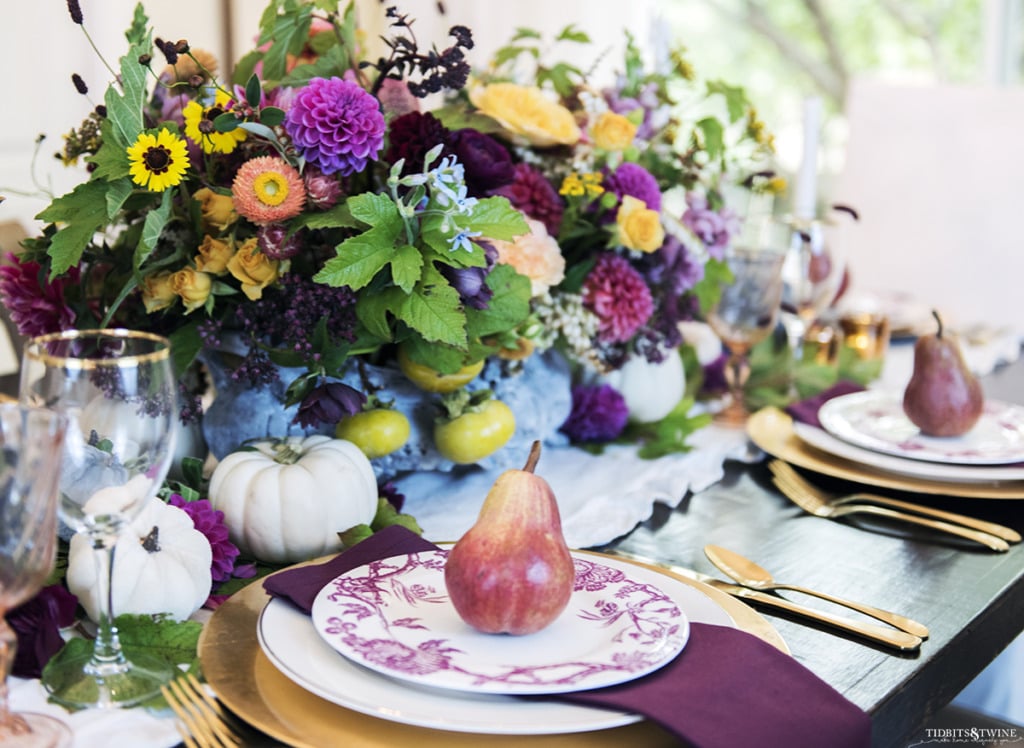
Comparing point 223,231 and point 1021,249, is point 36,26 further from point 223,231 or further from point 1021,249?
point 1021,249

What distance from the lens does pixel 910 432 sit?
4.06 ft

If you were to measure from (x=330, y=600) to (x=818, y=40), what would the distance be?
429 cm

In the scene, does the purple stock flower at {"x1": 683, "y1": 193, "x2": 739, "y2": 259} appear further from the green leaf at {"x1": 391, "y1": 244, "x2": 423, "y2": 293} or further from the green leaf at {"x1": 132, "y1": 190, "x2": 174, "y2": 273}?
the green leaf at {"x1": 132, "y1": 190, "x2": 174, "y2": 273}

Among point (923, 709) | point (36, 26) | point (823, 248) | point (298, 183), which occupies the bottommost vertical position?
point (923, 709)

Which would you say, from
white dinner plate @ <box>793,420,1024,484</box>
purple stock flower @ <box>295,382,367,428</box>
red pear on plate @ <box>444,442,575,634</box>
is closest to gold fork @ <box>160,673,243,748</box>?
red pear on plate @ <box>444,442,575,634</box>

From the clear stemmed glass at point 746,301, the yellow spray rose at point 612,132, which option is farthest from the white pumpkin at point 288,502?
the clear stemmed glass at point 746,301

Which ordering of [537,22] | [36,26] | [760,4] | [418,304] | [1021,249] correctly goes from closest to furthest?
1. [418,304]
2. [1021,249]
3. [36,26]
4. [537,22]
5. [760,4]

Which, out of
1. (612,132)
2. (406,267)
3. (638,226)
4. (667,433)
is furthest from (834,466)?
(406,267)

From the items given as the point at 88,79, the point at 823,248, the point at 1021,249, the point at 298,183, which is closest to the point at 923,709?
the point at 298,183

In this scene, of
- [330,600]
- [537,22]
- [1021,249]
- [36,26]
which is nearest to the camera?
[330,600]

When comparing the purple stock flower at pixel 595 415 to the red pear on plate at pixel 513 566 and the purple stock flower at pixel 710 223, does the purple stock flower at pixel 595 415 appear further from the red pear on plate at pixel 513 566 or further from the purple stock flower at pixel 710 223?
the red pear on plate at pixel 513 566

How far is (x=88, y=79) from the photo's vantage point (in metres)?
2.71

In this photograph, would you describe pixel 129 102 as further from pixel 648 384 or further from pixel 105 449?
pixel 648 384

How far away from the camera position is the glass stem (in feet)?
2.22
